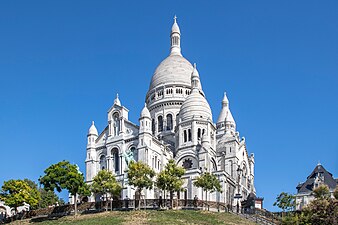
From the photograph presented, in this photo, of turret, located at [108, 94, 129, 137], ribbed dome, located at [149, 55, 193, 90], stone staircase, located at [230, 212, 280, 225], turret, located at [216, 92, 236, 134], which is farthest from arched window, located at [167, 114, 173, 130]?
stone staircase, located at [230, 212, 280, 225]

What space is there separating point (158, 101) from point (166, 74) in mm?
6514

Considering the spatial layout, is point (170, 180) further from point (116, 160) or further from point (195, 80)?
point (195, 80)

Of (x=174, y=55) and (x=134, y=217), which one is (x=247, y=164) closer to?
(x=174, y=55)

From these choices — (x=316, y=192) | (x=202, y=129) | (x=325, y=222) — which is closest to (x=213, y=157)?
(x=202, y=129)

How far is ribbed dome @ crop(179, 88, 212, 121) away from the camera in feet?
322

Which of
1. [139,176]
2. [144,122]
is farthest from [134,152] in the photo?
[139,176]

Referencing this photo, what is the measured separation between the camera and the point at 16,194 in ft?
237

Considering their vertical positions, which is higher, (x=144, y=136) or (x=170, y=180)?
(x=144, y=136)

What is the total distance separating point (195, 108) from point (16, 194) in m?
38.0

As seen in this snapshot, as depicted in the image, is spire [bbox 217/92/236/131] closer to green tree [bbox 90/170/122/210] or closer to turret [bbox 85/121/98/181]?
turret [bbox 85/121/98/181]

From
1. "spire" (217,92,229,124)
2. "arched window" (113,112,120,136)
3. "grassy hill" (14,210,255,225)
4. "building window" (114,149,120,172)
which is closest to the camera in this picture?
"grassy hill" (14,210,255,225)

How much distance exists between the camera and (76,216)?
226 ft

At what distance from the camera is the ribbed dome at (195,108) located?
98.2 m

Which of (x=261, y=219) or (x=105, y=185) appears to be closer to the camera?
(x=261, y=219)
